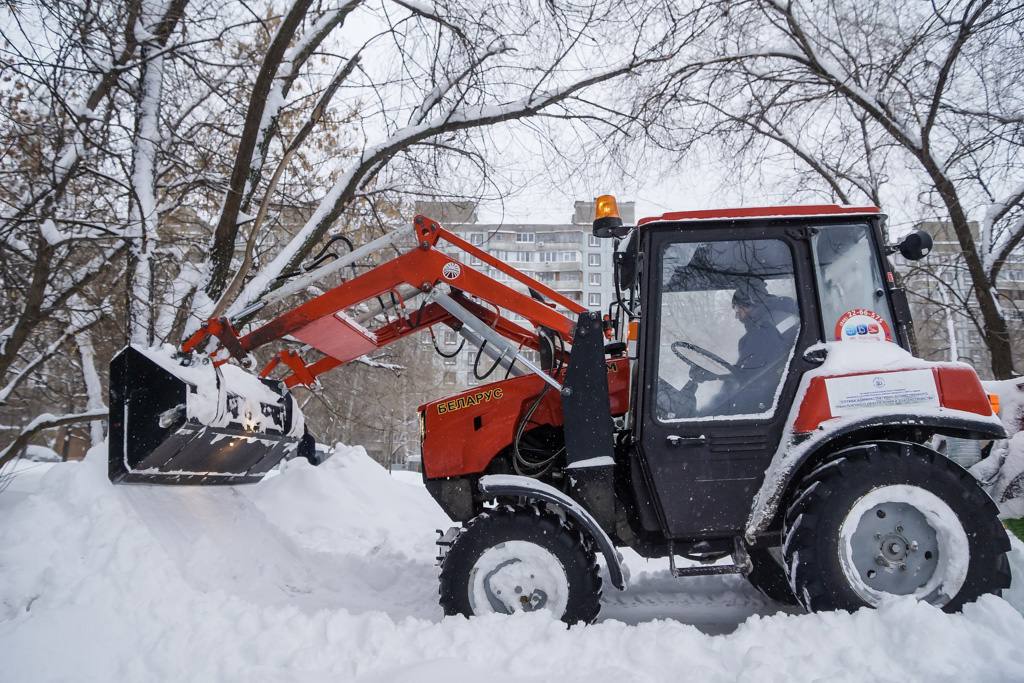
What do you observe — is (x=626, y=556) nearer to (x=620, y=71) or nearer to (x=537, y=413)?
(x=537, y=413)

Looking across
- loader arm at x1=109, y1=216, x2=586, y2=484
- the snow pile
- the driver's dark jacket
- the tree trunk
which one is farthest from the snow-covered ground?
the tree trunk

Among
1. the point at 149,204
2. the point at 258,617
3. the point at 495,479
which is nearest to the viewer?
the point at 258,617

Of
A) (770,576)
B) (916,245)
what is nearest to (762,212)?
(916,245)

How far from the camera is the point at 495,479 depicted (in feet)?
11.9

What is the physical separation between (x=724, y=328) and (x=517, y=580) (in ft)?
5.58

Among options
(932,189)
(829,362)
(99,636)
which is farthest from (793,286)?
(932,189)

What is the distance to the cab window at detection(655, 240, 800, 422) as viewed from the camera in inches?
143

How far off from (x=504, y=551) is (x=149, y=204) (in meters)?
5.15

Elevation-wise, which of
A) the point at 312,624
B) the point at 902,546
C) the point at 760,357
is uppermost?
the point at 760,357

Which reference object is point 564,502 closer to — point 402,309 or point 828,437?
point 828,437

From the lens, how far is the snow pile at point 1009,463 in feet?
18.9

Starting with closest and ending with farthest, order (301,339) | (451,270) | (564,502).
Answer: (564,502) < (451,270) < (301,339)

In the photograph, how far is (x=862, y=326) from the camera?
3.59m

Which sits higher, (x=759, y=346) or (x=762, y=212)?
(x=762, y=212)
